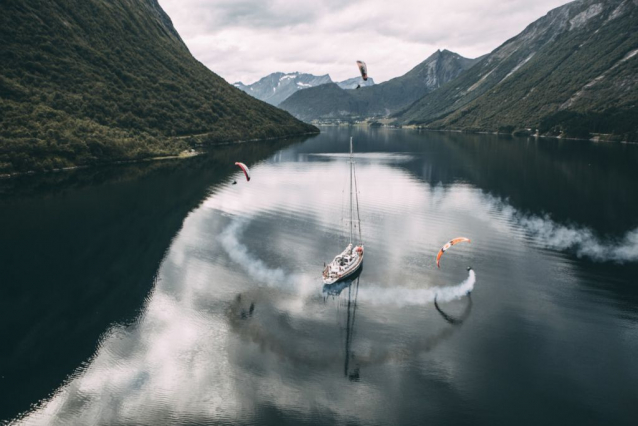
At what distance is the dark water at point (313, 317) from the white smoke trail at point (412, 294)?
391mm

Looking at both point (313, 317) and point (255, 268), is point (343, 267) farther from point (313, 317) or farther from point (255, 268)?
point (255, 268)

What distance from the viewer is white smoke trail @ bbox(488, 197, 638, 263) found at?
7756 cm

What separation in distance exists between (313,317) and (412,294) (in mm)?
17807

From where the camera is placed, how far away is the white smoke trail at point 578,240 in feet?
254

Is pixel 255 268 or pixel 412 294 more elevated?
pixel 255 268

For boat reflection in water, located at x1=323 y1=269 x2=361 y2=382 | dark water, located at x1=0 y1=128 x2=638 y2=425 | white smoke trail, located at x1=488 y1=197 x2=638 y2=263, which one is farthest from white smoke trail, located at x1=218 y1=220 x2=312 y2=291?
white smoke trail, located at x1=488 y1=197 x2=638 y2=263

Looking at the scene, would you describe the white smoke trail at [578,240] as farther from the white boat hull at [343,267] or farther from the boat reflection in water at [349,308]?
the boat reflection in water at [349,308]

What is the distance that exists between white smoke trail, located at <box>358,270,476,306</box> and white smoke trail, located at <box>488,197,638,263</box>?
1247 inches

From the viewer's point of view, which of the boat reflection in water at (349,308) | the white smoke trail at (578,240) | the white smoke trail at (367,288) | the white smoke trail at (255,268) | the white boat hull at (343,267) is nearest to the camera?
the boat reflection in water at (349,308)

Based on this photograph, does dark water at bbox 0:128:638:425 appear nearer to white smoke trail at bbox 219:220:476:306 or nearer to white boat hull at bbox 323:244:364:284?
white smoke trail at bbox 219:220:476:306

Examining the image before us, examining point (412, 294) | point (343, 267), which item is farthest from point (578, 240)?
point (343, 267)

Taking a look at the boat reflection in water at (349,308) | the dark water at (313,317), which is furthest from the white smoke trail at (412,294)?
the boat reflection in water at (349,308)

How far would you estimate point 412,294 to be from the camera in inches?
2478

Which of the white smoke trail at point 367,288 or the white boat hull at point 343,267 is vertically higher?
the white boat hull at point 343,267
